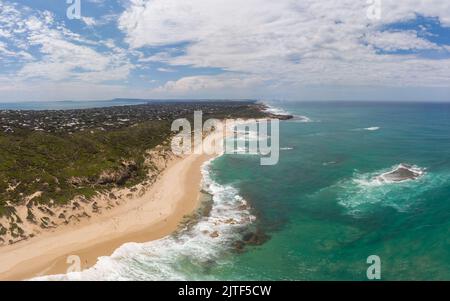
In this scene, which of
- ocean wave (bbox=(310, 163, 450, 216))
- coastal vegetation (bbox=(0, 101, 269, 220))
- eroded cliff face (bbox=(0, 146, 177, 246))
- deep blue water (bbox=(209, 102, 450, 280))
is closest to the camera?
deep blue water (bbox=(209, 102, 450, 280))

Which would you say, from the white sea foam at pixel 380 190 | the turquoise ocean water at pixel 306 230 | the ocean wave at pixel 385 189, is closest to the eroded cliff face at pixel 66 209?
the turquoise ocean water at pixel 306 230

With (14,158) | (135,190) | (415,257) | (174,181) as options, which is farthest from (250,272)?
(14,158)

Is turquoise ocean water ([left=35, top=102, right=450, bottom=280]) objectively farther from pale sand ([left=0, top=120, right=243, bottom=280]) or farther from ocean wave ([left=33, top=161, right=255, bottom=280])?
pale sand ([left=0, top=120, right=243, bottom=280])

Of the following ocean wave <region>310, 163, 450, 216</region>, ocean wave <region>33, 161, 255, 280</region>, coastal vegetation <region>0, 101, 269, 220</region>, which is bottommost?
ocean wave <region>33, 161, 255, 280</region>

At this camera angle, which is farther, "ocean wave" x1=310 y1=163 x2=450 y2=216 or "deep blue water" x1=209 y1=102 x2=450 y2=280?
"ocean wave" x1=310 y1=163 x2=450 y2=216

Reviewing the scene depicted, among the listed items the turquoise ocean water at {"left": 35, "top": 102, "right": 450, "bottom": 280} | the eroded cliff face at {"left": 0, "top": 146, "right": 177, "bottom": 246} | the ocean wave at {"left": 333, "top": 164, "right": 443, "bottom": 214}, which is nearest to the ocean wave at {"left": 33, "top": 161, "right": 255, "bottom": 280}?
the turquoise ocean water at {"left": 35, "top": 102, "right": 450, "bottom": 280}
